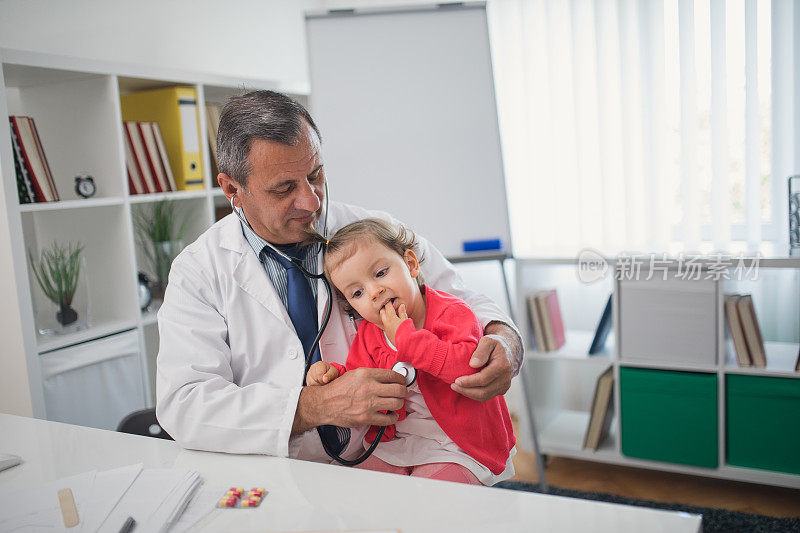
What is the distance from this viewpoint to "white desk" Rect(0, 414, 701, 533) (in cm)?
91

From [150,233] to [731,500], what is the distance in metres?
2.43

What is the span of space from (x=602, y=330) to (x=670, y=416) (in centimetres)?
42

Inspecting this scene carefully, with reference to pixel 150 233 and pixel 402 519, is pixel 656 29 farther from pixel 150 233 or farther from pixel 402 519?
pixel 402 519

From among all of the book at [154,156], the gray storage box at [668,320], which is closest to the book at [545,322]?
Answer: the gray storage box at [668,320]

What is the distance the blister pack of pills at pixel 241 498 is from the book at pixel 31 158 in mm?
1472

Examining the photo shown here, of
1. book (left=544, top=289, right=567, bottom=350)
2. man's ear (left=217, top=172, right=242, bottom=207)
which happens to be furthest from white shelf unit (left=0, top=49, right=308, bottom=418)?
book (left=544, top=289, right=567, bottom=350)

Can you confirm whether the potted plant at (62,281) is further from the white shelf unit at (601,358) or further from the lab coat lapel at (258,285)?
the white shelf unit at (601,358)

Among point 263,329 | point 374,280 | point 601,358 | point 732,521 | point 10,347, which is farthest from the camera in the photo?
Result: point 601,358

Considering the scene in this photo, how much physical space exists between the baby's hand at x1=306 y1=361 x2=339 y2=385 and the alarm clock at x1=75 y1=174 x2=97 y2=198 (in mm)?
1325

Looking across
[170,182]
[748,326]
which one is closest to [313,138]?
[170,182]

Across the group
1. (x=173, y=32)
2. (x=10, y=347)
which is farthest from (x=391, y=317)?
(x=173, y=32)

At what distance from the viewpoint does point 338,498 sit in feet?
3.39

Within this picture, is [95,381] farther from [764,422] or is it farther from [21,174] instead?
[764,422]

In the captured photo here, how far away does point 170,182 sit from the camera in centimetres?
256
